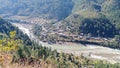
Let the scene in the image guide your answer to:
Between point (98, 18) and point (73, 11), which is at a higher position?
point (73, 11)

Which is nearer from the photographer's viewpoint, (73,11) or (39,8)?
(73,11)

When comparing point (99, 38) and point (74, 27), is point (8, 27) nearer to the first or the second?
point (74, 27)

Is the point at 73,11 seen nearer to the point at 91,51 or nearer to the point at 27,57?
the point at 91,51

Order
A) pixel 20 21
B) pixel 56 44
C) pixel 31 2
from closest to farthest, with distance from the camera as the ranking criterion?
1. pixel 56 44
2. pixel 20 21
3. pixel 31 2

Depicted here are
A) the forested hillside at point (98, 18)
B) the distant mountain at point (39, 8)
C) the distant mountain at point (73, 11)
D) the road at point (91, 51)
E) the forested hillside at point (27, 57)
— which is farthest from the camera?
the distant mountain at point (39, 8)

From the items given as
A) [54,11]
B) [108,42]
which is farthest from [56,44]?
[54,11]

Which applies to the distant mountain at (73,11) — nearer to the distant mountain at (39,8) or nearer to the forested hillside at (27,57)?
the distant mountain at (39,8)

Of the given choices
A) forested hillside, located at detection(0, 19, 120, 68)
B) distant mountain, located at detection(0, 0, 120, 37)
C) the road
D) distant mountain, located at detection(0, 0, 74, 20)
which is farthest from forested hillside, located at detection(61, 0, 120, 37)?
forested hillside, located at detection(0, 19, 120, 68)

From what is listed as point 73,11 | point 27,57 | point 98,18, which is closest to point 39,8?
point 73,11

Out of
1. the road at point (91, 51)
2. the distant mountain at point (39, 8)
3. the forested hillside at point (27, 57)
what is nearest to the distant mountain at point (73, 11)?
the distant mountain at point (39, 8)

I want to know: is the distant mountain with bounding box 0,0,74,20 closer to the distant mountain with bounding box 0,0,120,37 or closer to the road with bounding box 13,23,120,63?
the distant mountain with bounding box 0,0,120,37

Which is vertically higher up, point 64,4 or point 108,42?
point 64,4
